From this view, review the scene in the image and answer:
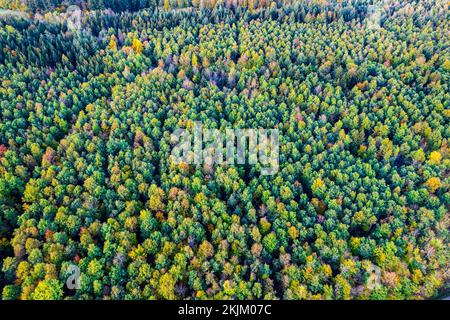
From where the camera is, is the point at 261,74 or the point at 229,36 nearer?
the point at 261,74

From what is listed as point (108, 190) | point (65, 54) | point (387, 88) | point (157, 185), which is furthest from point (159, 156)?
point (387, 88)

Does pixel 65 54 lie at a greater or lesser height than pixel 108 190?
greater

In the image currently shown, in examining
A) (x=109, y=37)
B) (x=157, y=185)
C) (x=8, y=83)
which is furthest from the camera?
(x=109, y=37)

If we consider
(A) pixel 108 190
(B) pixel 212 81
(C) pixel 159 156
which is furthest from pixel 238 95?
(A) pixel 108 190
